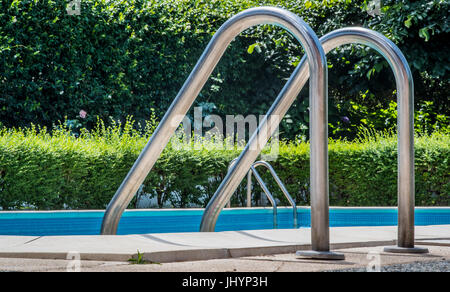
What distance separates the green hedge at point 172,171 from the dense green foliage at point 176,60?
152 centimetres

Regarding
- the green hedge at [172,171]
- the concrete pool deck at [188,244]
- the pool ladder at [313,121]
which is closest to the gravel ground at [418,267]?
the pool ladder at [313,121]

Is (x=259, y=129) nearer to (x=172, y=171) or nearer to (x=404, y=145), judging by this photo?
(x=404, y=145)

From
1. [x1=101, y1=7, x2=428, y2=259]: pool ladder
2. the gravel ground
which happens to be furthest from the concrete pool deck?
the gravel ground

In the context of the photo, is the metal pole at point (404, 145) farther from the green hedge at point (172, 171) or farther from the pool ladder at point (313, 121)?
the green hedge at point (172, 171)

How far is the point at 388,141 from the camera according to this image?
9406 millimetres

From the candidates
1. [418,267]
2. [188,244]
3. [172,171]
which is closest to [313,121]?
[418,267]

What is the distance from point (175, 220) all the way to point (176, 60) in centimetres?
524

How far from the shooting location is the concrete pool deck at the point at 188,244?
126 inches

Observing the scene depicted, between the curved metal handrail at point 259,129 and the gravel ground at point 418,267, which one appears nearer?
the gravel ground at point 418,267

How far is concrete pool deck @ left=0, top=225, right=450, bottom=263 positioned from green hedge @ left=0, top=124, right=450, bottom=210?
3678 millimetres

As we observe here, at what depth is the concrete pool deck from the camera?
10.5 feet

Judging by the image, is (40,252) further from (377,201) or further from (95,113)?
(95,113)

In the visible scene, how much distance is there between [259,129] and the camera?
461 centimetres
